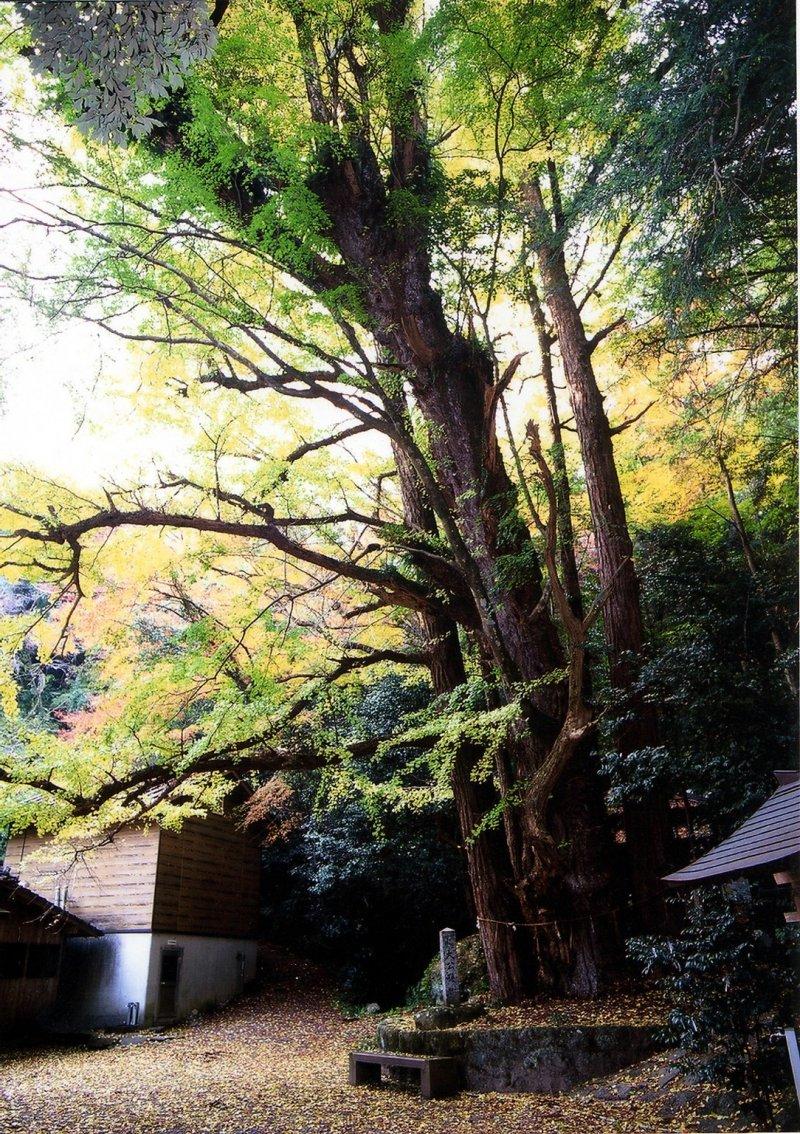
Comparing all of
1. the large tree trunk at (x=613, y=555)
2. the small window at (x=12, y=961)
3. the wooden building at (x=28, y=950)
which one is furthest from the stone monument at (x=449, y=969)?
the small window at (x=12, y=961)

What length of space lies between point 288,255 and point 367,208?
96 centimetres

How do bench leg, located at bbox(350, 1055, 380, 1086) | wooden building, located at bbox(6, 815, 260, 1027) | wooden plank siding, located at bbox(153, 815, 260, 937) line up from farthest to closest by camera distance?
wooden plank siding, located at bbox(153, 815, 260, 937) < wooden building, located at bbox(6, 815, 260, 1027) < bench leg, located at bbox(350, 1055, 380, 1086)

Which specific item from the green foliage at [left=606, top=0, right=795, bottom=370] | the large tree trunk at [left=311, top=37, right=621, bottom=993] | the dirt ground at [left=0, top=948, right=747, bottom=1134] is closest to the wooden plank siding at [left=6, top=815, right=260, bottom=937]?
the dirt ground at [left=0, top=948, right=747, bottom=1134]

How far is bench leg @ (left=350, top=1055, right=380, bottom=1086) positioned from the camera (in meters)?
4.70

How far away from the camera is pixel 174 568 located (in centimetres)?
566

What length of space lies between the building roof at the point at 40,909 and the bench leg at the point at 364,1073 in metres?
3.58

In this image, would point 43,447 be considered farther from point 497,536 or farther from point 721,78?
point 721,78

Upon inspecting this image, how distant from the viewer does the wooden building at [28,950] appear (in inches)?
293

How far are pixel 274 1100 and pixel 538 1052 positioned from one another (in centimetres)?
145

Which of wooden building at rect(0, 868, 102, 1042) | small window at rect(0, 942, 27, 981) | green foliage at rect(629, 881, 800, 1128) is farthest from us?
small window at rect(0, 942, 27, 981)

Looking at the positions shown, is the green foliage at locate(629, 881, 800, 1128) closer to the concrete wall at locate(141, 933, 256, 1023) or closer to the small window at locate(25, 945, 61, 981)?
the concrete wall at locate(141, 933, 256, 1023)

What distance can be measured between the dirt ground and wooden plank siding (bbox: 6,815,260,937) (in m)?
1.59

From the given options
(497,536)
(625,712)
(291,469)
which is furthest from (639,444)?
(291,469)

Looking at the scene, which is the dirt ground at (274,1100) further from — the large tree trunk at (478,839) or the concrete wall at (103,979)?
the concrete wall at (103,979)
